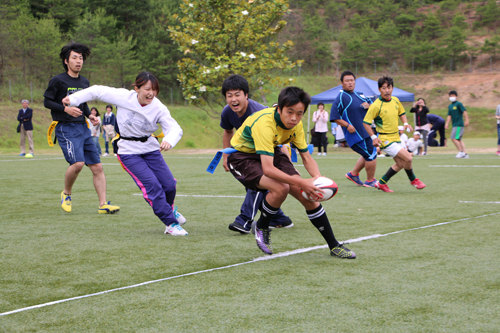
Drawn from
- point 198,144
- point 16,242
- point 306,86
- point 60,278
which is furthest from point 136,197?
point 306,86

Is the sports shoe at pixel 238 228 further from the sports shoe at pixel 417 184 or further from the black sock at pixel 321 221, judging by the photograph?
the sports shoe at pixel 417 184

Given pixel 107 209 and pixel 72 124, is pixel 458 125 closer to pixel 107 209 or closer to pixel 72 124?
pixel 107 209

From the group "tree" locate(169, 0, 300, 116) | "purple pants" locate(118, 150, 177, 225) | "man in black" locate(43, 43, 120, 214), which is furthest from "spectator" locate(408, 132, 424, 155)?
"purple pants" locate(118, 150, 177, 225)

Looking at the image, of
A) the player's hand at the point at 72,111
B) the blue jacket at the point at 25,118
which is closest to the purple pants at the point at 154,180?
the player's hand at the point at 72,111

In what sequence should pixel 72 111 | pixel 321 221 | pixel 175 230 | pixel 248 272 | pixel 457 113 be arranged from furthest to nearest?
pixel 457 113, pixel 72 111, pixel 175 230, pixel 321 221, pixel 248 272

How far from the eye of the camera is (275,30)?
22422 millimetres

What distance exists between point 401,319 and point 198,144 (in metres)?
32.3

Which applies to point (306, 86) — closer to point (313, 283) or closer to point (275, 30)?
point (275, 30)

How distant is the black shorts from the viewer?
14.1ft

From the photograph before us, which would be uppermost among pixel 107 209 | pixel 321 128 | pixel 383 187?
pixel 321 128

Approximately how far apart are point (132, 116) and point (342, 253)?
2659 mm

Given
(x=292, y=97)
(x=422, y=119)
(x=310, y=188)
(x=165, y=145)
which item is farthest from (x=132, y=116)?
(x=422, y=119)

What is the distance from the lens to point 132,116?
538 centimetres

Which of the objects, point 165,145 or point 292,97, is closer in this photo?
point 292,97
